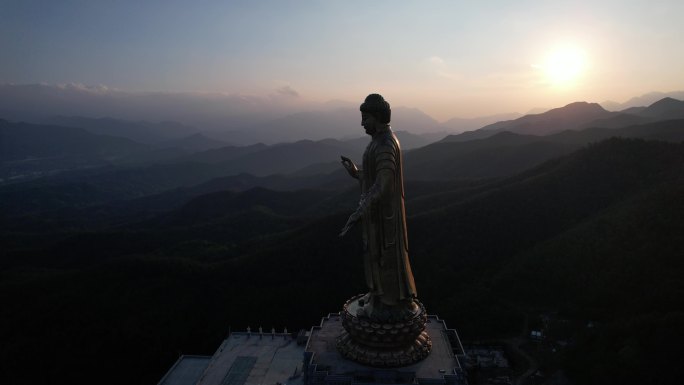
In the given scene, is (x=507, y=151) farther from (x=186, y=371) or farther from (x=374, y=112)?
(x=374, y=112)

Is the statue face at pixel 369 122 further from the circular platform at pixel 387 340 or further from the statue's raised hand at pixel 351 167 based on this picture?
the circular platform at pixel 387 340

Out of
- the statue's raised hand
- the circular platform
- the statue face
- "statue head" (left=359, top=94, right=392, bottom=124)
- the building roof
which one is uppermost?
"statue head" (left=359, top=94, right=392, bottom=124)

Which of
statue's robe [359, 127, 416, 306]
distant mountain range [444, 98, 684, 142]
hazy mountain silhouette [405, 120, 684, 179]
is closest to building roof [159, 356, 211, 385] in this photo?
statue's robe [359, 127, 416, 306]

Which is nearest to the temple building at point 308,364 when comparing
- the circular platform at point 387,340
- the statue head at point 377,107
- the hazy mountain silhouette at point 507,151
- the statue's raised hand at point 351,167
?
the circular platform at point 387,340

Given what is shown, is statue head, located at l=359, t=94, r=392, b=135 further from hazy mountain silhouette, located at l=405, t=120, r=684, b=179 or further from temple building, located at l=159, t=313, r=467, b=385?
hazy mountain silhouette, located at l=405, t=120, r=684, b=179

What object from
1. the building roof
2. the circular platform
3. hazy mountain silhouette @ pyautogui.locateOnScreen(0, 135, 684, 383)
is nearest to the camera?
the circular platform

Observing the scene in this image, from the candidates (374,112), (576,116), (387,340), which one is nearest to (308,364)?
(387,340)
